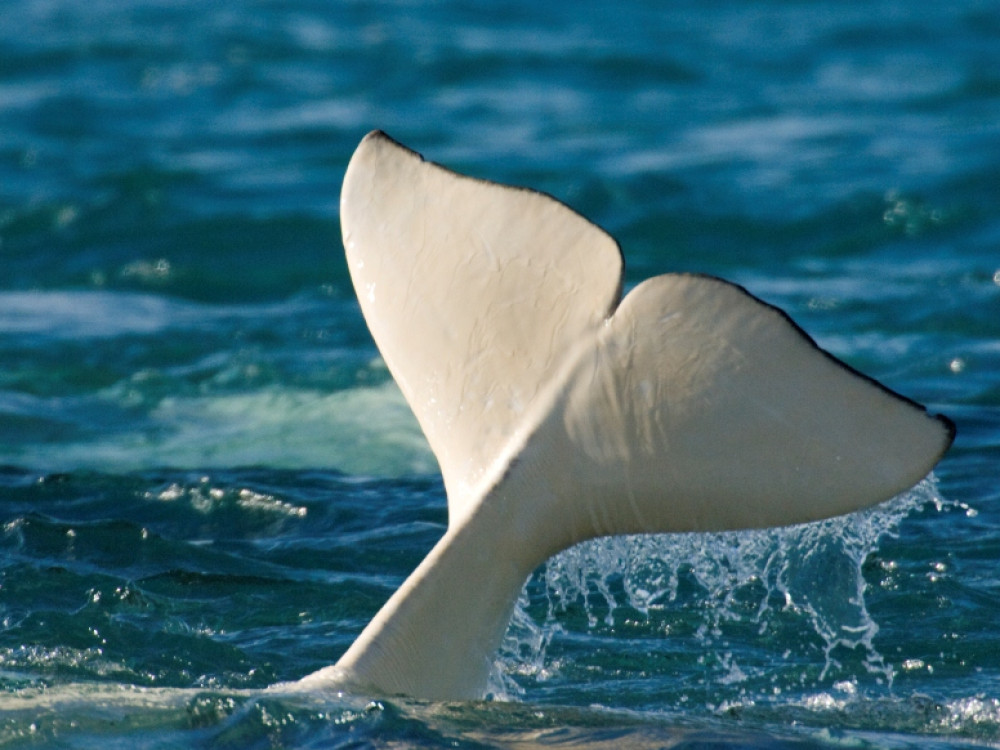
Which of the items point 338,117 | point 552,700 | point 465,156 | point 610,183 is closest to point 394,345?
point 552,700

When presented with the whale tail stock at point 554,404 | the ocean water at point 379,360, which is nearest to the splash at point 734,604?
the ocean water at point 379,360

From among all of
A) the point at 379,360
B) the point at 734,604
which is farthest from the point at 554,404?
the point at 379,360

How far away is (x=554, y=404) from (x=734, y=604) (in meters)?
Answer: 2.35

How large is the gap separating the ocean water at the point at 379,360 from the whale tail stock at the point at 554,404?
32 centimetres

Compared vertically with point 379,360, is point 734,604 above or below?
below

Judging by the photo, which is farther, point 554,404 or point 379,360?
point 379,360

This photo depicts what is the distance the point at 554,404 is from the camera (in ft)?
13.2

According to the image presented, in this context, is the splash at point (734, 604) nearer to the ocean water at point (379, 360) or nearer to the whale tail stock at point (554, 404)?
the ocean water at point (379, 360)

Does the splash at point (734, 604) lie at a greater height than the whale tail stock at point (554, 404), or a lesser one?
lesser

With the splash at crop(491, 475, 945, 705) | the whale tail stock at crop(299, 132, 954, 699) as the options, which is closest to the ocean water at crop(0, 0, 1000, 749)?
the splash at crop(491, 475, 945, 705)

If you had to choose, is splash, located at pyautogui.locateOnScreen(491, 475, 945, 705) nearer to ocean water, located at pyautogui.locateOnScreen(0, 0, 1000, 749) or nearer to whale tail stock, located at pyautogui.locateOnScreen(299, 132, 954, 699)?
ocean water, located at pyautogui.locateOnScreen(0, 0, 1000, 749)

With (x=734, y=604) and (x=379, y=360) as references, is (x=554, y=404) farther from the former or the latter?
(x=379, y=360)

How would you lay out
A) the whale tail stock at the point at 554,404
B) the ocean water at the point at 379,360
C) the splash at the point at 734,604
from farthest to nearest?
the ocean water at the point at 379,360
the splash at the point at 734,604
the whale tail stock at the point at 554,404

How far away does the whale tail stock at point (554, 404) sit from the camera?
3.71 meters
